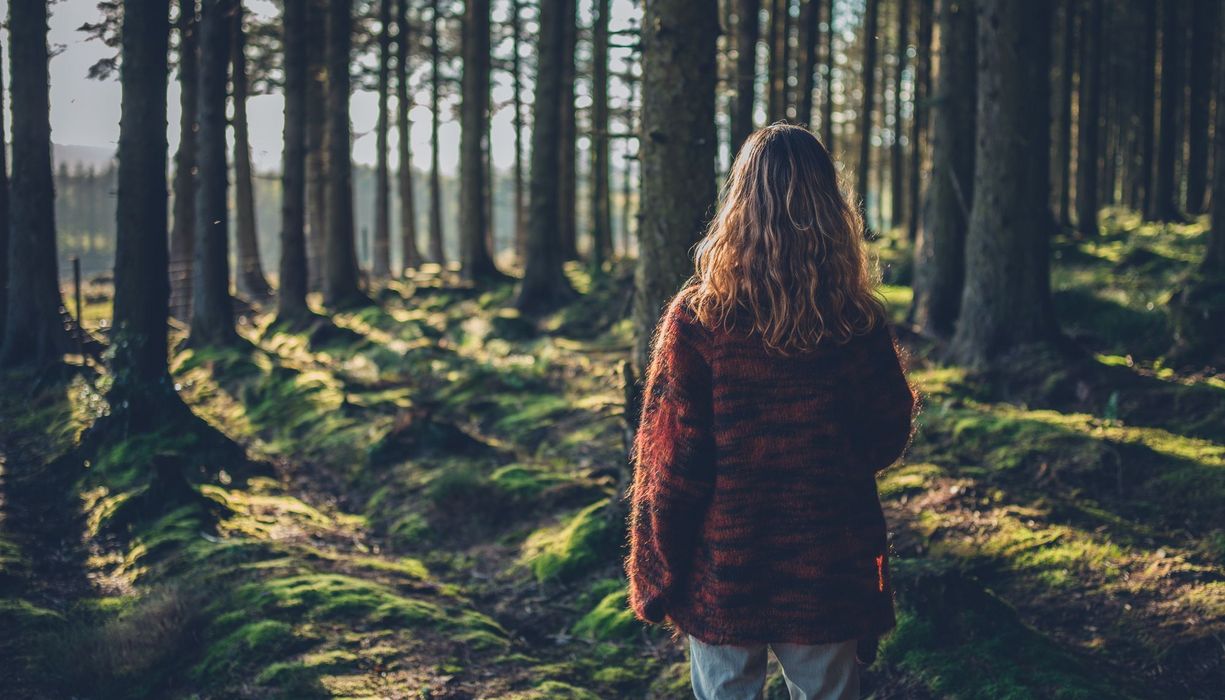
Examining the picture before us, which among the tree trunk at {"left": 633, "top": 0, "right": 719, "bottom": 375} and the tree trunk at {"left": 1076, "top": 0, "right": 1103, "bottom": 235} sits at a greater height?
the tree trunk at {"left": 1076, "top": 0, "right": 1103, "bottom": 235}

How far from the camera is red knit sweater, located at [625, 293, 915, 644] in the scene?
110 inches

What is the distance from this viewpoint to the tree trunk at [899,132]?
75.5 ft

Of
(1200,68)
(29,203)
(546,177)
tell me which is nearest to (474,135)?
(546,177)

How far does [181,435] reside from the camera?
9.73m

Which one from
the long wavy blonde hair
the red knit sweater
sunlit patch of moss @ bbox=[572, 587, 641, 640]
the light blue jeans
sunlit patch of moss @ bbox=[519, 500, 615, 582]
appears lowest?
sunlit patch of moss @ bbox=[572, 587, 641, 640]

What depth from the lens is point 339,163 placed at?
781 inches

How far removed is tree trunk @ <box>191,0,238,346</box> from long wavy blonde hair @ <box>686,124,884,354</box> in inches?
529

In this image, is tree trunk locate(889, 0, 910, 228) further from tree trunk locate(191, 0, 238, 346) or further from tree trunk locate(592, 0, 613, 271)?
tree trunk locate(191, 0, 238, 346)

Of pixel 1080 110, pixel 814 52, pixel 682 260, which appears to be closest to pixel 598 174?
pixel 814 52

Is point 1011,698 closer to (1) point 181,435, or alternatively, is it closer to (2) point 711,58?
(2) point 711,58

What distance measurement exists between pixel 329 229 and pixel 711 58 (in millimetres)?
15231

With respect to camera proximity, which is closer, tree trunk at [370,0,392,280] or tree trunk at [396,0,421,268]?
tree trunk at [370,0,392,280]

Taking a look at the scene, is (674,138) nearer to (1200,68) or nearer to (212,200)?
(212,200)

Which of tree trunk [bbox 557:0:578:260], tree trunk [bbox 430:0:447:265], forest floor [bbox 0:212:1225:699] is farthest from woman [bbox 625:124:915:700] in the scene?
tree trunk [bbox 430:0:447:265]
